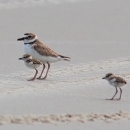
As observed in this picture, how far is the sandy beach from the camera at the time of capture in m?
6.93

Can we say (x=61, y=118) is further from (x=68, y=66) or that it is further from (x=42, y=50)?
(x=68, y=66)

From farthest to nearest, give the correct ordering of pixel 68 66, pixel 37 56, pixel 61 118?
pixel 68 66, pixel 37 56, pixel 61 118

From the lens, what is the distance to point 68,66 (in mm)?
10836

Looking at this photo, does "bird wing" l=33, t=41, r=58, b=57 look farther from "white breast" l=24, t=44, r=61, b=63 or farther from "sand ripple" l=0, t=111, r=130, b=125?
"sand ripple" l=0, t=111, r=130, b=125

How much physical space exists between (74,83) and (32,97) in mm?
1441

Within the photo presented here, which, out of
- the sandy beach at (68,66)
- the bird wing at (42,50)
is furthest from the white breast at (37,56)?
the sandy beach at (68,66)

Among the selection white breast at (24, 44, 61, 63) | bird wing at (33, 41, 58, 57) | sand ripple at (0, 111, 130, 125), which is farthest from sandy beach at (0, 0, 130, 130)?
bird wing at (33, 41, 58, 57)

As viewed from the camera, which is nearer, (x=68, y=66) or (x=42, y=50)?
(x=42, y=50)

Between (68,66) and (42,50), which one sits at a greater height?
(42,50)

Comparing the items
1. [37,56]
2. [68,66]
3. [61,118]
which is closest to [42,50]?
[37,56]

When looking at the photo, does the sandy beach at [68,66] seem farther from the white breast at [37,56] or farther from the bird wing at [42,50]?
the bird wing at [42,50]

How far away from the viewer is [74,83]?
9195 millimetres

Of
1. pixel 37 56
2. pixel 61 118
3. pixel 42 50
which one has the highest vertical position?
pixel 42 50

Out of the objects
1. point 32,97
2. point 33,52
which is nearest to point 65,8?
point 33,52
